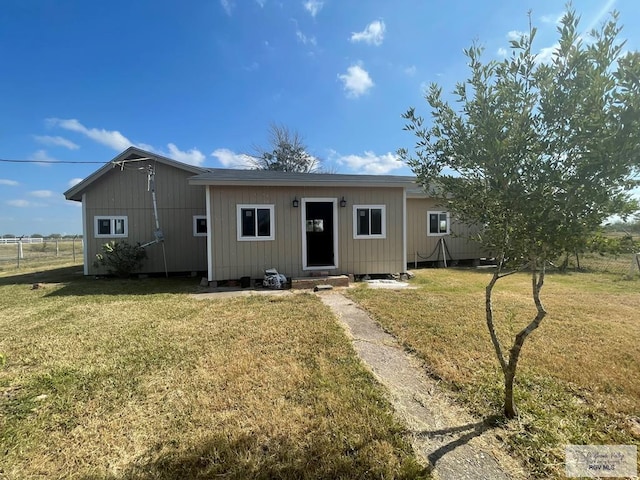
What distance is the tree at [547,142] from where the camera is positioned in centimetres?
162

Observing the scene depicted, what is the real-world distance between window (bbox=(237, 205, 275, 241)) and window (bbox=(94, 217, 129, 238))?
4.43 metres

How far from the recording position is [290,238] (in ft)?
26.4

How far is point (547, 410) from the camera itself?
2.36 meters

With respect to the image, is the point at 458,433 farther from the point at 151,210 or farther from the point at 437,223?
the point at 151,210

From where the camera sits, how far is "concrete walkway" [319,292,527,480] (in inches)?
71.4

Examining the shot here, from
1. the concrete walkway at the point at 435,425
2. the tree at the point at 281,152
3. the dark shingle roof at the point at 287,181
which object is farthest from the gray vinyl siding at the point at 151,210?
the tree at the point at 281,152

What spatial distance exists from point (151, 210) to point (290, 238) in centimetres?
497

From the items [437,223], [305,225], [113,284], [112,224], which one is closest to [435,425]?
[305,225]

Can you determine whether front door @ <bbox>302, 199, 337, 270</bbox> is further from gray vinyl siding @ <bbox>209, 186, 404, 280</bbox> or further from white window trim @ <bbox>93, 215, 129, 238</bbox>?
white window trim @ <bbox>93, 215, 129, 238</bbox>

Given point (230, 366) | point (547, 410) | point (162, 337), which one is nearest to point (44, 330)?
point (162, 337)

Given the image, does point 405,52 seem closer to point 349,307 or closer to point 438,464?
point 349,307

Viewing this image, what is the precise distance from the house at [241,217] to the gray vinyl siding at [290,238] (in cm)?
3

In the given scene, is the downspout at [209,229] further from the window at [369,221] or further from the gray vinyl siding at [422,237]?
the gray vinyl siding at [422,237]

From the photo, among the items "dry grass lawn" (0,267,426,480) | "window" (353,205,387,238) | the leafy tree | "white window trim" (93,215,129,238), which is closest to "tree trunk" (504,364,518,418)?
"dry grass lawn" (0,267,426,480)
